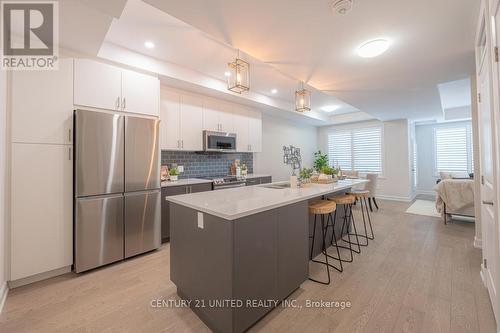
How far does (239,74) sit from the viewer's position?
2.19 metres

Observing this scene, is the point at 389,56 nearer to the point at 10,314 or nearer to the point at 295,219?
the point at 295,219

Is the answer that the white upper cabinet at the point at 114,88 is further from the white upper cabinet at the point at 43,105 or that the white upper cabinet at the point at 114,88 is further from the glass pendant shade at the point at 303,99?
the glass pendant shade at the point at 303,99

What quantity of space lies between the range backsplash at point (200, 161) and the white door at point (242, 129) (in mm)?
370

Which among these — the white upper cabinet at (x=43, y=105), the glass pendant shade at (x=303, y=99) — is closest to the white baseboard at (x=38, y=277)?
the white upper cabinet at (x=43, y=105)

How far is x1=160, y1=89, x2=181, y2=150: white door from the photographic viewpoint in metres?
3.50

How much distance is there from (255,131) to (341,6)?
3.43 meters

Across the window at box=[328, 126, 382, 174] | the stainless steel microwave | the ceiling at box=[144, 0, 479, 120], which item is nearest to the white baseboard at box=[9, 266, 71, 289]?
the stainless steel microwave

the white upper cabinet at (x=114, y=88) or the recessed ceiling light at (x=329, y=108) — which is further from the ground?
the recessed ceiling light at (x=329, y=108)

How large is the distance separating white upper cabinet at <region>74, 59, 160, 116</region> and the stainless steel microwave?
1.06 meters

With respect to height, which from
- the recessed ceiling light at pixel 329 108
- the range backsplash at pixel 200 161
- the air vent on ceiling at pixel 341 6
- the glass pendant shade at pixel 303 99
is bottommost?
the range backsplash at pixel 200 161

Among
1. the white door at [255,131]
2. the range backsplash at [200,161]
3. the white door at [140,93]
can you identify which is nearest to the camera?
the white door at [140,93]

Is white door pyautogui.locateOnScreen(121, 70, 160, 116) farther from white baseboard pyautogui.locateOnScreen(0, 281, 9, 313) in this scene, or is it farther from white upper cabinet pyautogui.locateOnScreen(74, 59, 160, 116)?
white baseboard pyautogui.locateOnScreen(0, 281, 9, 313)

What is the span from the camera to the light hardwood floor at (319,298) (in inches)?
64.6

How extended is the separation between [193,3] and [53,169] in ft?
7.23
